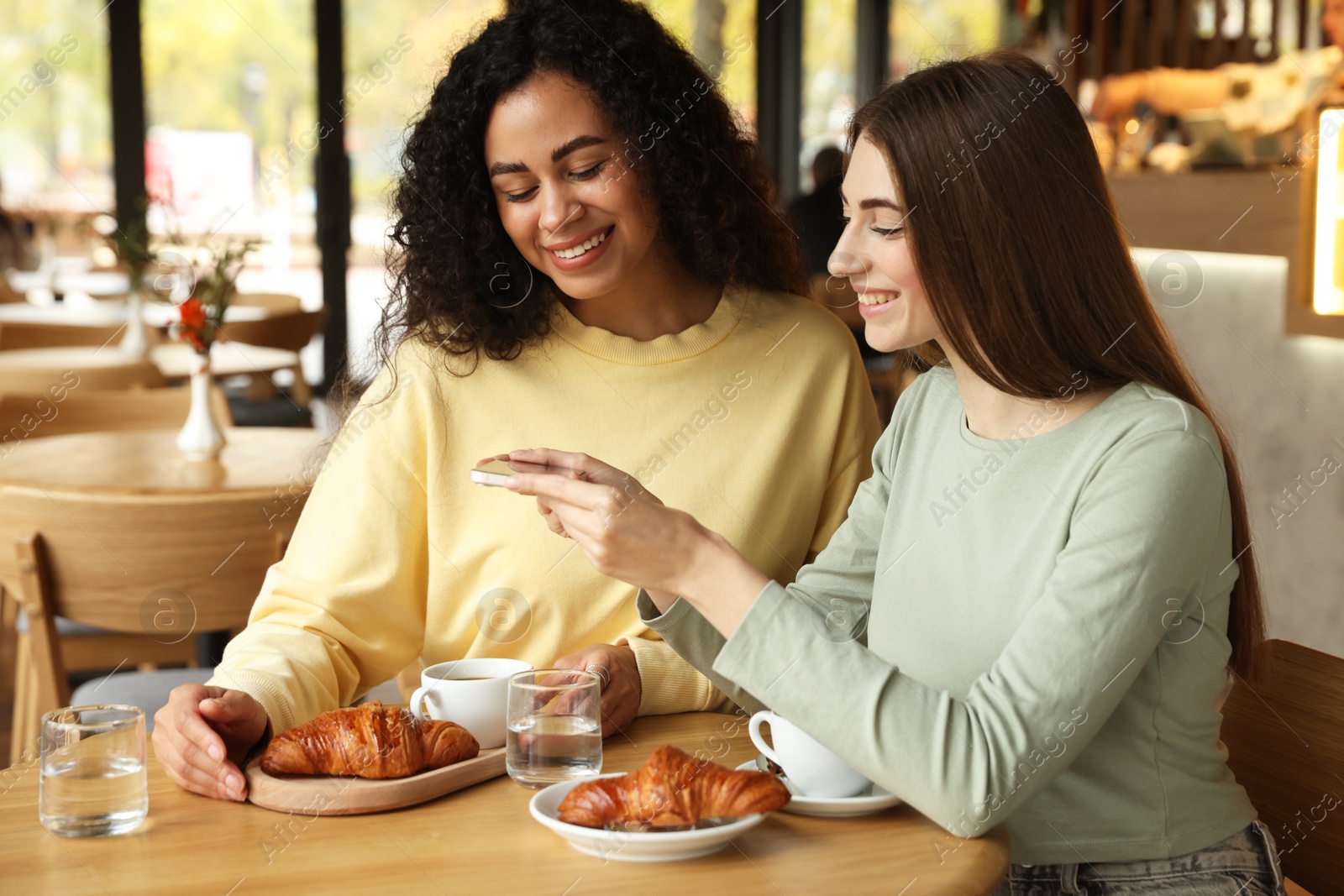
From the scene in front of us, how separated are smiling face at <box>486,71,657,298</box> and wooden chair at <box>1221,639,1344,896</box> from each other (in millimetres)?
864

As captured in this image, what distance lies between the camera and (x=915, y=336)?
1.34m

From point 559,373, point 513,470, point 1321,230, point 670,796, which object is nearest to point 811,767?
point 670,796

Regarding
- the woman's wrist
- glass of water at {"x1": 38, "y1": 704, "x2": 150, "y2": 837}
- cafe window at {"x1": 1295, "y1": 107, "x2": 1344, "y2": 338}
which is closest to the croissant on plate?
the woman's wrist

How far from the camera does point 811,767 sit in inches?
45.1

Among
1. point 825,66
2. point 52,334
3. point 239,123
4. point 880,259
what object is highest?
point 825,66

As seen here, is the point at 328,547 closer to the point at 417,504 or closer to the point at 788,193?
the point at 417,504

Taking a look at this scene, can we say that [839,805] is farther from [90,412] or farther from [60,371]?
[60,371]

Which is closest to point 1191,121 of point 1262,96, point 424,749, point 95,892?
point 1262,96

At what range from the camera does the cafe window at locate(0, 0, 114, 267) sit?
7.41 m

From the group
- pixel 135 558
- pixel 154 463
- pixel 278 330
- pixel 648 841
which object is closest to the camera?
pixel 648 841

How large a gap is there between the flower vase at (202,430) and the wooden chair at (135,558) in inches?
28.2

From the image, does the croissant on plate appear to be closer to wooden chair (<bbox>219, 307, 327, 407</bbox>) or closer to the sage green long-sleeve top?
the sage green long-sleeve top

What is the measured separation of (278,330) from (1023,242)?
428 cm

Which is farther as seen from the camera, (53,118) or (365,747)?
(53,118)
